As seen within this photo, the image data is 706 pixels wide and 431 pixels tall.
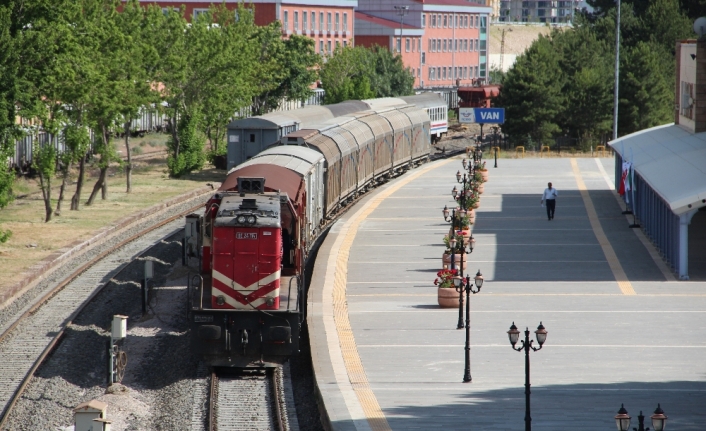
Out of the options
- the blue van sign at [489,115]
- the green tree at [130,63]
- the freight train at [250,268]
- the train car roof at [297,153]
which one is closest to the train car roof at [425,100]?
the blue van sign at [489,115]

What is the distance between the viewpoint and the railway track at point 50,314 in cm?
2184

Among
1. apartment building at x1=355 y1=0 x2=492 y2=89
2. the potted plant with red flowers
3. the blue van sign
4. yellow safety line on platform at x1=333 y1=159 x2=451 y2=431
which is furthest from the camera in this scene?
apartment building at x1=355 y1=0 x2=492 y2=89

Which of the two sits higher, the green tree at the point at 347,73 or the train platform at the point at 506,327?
the green tree at the point at 347,73

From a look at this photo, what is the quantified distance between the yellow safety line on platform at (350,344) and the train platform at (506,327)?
0.15 ft

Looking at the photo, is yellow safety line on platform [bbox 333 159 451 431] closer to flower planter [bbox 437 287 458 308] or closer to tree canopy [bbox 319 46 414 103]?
flower planter [bbox 437 287 458 308]

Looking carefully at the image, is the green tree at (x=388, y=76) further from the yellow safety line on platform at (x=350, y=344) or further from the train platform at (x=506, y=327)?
the yellow safety line on platform at (x=350, y=344)

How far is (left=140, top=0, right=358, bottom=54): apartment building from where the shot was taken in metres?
98.9

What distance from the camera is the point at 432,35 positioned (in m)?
130

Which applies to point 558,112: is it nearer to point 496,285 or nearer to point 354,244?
point 354,244

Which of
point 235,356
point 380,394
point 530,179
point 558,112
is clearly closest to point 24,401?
point 235,356

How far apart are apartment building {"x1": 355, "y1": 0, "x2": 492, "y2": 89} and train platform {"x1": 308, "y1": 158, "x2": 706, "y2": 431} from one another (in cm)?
7757

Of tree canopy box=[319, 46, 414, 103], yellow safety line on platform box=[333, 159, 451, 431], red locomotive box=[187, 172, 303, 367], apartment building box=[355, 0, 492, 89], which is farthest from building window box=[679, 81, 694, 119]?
apartment building box=[355, 0, 492, 89]

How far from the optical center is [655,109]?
7769 cm

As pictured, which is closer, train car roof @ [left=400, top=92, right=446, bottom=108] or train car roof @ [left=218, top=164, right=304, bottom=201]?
train car roof @ [left=218, top=164, right=304, bottom=201]
